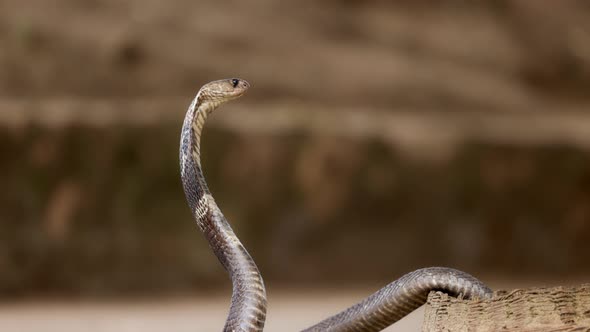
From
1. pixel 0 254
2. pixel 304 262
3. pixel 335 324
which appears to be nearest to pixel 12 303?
pixel 0 254

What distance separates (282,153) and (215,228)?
18.8 ft

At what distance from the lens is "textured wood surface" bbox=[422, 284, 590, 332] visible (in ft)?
5.83

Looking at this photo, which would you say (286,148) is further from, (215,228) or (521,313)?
(521,313)

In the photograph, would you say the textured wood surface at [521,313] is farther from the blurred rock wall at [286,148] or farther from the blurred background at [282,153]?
the blurred rock wall at [286,148]

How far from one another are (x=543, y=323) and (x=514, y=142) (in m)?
6.77

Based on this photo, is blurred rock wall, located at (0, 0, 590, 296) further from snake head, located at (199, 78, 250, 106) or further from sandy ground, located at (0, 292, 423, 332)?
snake head, located at (199, 78, 250, 106)

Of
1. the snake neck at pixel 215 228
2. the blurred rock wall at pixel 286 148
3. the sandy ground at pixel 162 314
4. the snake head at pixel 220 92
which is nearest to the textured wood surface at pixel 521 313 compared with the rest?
the snake neck at pixel 215 228

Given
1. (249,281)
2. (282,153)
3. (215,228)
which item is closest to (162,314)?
(282,153)

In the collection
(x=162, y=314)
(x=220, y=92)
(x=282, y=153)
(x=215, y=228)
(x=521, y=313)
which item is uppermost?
(x=282, y=153)

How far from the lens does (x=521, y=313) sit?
1.86m

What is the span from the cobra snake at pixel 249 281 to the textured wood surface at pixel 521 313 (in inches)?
5.8

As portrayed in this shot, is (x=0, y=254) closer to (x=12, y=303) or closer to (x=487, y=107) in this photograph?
(x=12, y=303)

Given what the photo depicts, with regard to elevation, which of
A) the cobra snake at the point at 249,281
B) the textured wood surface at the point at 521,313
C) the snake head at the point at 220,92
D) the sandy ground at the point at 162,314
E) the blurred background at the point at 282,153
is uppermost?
the blurred background at the point at 282,153

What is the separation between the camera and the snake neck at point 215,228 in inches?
95.0
